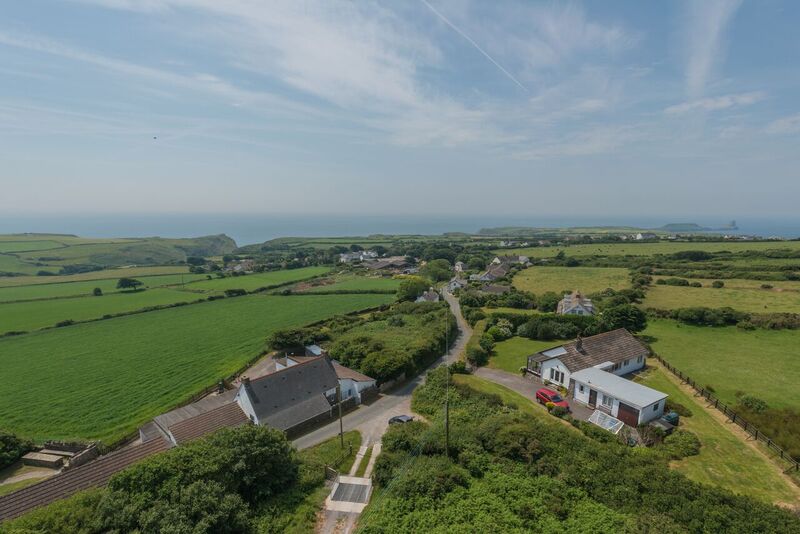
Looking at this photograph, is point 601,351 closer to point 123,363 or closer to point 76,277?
point 123,363

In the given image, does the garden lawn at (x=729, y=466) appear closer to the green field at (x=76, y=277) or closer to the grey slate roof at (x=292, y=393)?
the grey slate roof at (x=292, y=393)

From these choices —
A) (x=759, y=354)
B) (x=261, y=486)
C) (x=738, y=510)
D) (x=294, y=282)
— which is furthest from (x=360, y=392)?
(x=294, y=282)

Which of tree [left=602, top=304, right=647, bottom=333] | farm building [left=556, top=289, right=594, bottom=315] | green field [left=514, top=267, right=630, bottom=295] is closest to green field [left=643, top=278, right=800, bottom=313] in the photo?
green field [left=514, top=267, right=630, bottom=295]

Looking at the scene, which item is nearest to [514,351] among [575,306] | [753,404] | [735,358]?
[575,306]

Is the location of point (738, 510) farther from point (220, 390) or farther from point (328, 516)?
point (220, 390)

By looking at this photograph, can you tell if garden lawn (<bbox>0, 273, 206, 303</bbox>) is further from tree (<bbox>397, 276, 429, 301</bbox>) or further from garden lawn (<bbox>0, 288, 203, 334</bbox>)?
tree (<bbox>397, 276, 429, 301</bbox>)
